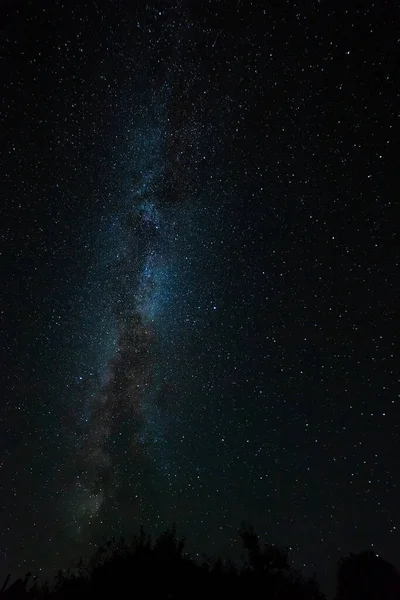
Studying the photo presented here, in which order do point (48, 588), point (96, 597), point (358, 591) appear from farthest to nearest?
point (358, 591), point (48, 588), point (96, 597)

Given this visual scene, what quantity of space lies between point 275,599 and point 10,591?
17933 millimetres

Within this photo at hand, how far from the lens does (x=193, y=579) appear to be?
16.4m

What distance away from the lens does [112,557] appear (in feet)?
57.8

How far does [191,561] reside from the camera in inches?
709

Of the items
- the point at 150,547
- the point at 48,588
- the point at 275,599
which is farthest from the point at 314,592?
the point at 48,588

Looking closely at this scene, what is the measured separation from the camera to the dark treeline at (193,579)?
15609mm

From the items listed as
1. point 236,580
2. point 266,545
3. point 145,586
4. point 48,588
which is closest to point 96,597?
point 145,586

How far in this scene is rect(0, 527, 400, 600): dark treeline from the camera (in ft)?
51.2

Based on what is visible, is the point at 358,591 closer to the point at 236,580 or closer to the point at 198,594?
the point at 236,580

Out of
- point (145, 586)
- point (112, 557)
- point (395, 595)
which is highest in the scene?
point (112, 557)

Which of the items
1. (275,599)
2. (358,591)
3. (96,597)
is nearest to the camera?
(96,597)

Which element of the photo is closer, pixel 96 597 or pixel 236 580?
pixel 96 597

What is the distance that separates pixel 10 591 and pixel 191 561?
14.6m

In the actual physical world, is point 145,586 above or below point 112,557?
below
